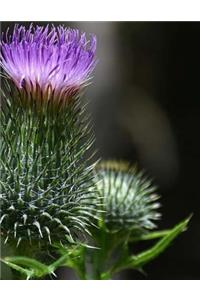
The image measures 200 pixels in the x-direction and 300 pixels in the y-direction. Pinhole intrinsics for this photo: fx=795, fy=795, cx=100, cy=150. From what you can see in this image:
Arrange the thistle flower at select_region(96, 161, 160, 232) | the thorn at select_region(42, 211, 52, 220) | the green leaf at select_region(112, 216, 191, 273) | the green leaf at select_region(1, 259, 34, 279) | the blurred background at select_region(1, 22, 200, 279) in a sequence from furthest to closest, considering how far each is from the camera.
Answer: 1. the blurred background at select_region(1, 22, 200, 279)
2. the thistle flower at select_region(96, 161, 160, 232)
3. the green leaf at select_region(112, 216, 191, 273)
4. the thorn at select_region(42, 211, 52, 220)
5. the green leaf at select_region(1, 259, 34, 279)

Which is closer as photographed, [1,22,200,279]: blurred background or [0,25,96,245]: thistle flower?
[0,25,96,245]: thistle flower

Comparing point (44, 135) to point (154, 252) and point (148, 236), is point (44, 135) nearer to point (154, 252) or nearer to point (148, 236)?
point (154, 252)

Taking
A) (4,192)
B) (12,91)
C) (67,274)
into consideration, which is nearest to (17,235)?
(4,192)

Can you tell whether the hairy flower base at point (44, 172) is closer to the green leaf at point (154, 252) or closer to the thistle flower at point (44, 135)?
the thistle flower at point (44, 135)

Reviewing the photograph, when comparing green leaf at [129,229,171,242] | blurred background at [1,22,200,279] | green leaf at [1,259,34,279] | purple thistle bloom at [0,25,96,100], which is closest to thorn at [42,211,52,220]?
green leaf at [1,259,34,279]

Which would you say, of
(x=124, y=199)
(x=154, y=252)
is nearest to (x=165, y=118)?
(x=124, y=199)

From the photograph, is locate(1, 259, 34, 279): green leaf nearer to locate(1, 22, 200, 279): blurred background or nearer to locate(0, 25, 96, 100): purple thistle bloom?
locate(0, 25, 96, 100): purple thistle bloom

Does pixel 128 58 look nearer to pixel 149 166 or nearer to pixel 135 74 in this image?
pixel 135 74
